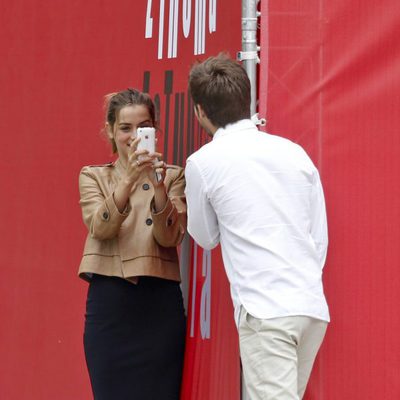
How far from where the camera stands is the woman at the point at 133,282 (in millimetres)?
2748

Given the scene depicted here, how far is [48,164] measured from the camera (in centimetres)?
365

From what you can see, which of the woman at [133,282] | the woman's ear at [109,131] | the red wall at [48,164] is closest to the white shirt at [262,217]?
the woman at [133,282]

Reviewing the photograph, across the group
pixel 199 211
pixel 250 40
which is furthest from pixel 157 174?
pixel 250 40

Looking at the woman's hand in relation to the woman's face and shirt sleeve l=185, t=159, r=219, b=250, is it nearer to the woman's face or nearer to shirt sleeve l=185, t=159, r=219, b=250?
the woman's face

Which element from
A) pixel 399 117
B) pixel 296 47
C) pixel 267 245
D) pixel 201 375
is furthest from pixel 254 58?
pixel 201 375

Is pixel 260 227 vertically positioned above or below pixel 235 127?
below

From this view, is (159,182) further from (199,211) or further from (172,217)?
(199,211)

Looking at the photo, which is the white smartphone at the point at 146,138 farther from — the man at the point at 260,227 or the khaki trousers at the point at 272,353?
the khaki trousers at the point at 272,353

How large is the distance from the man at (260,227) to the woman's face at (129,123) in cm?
46

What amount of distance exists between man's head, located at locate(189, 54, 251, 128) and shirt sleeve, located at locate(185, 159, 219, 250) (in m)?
0.15

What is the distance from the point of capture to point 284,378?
2.14 m

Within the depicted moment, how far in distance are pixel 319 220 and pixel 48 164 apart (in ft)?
5.25

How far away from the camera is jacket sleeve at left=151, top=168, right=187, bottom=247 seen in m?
2.69

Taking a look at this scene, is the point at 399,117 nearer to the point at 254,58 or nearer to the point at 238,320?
the point at 254,58
